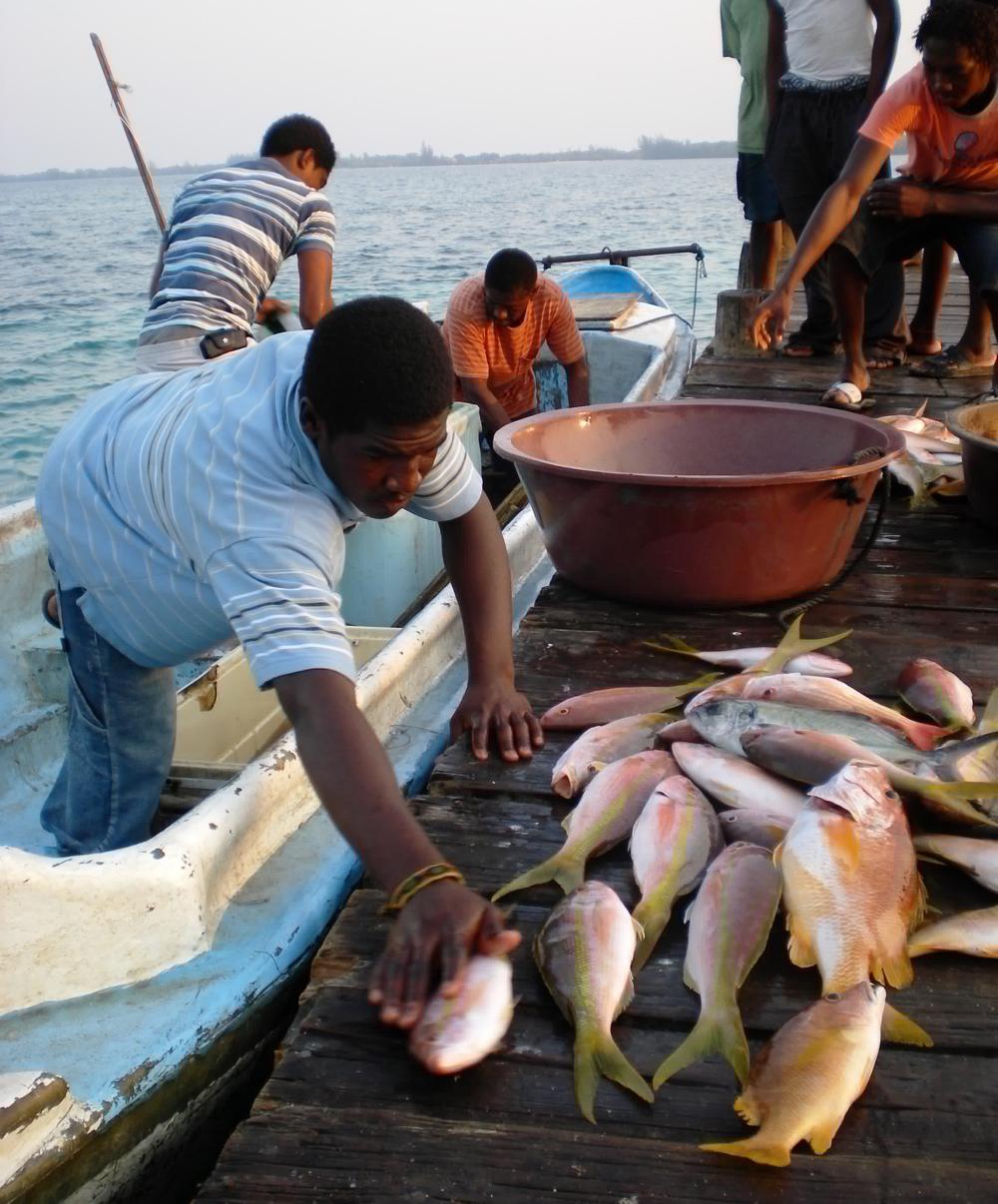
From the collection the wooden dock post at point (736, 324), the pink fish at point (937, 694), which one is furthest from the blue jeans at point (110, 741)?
the wooden dock post at point (736, 324)

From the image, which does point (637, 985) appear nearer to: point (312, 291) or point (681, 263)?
point (312, 291)

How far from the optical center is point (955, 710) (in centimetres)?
307

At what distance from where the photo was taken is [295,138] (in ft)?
17.3

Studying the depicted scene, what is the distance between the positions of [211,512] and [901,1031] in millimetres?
1596

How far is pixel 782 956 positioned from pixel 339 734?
101cm

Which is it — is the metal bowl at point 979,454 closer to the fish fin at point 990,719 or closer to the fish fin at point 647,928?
the fish fin at point 990,719

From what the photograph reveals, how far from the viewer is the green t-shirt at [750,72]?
27.0ft

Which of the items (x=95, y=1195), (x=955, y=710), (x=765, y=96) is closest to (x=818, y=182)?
(x=765, y=96)

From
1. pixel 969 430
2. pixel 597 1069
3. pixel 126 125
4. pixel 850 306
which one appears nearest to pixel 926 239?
pixel 850 306

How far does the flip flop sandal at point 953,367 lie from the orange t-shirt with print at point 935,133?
1052 millimetres

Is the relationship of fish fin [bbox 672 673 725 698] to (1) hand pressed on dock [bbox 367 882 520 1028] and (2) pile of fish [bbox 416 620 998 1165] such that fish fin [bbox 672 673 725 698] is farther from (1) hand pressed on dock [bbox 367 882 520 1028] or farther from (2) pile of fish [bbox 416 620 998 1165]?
(1) hand pressed on dock [bbox 367 882 520 1028]

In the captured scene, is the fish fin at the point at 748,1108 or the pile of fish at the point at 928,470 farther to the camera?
the pile of fish at the point at 928,470

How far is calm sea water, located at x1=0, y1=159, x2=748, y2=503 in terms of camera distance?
1844 cm

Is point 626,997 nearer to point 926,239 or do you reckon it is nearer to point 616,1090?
point 616,1090
